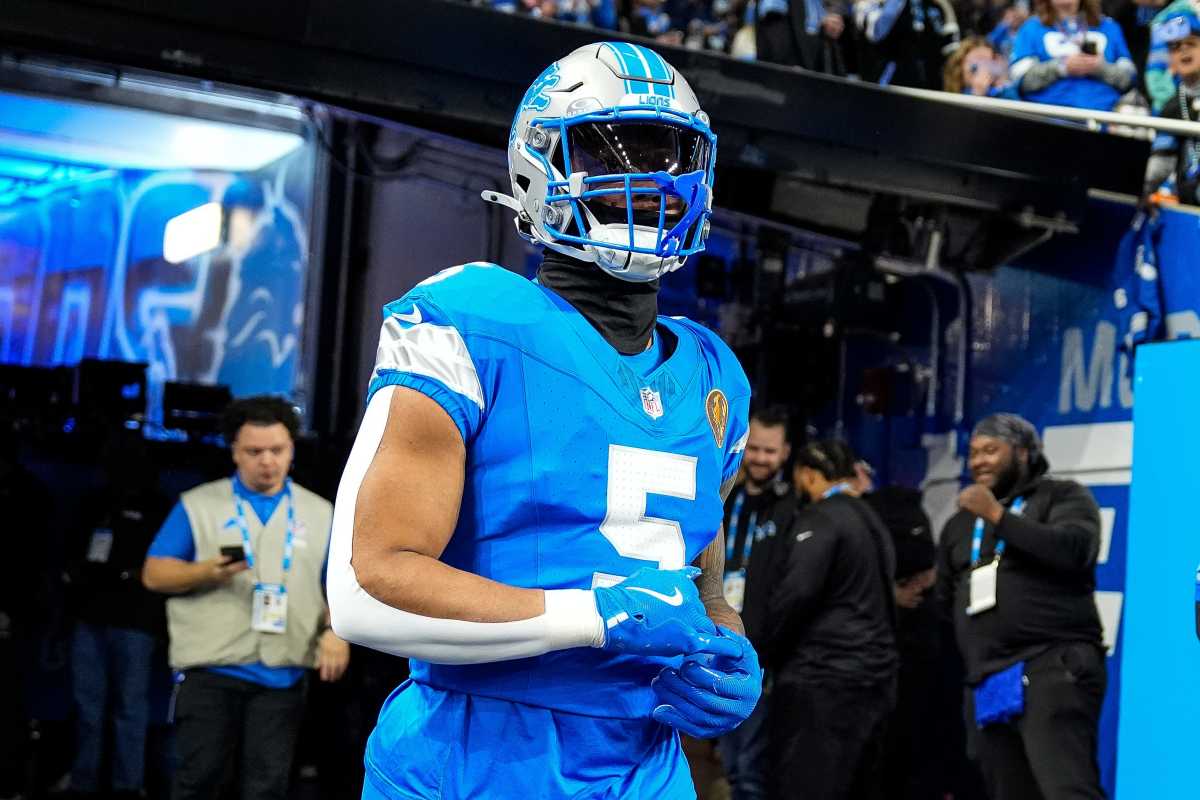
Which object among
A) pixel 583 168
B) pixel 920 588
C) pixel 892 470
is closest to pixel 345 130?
pixel 892 470

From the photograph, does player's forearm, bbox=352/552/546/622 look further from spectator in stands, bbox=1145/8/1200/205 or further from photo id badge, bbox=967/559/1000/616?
spectator in stands, bbox=1145/8/1200/205

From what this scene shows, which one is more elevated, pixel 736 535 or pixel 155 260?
pixel 155 260

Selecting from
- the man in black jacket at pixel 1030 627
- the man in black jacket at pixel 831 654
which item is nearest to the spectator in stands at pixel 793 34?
the man in black jacket at pixel 1030 627

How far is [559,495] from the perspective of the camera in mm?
1977

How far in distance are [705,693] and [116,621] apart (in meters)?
5.71

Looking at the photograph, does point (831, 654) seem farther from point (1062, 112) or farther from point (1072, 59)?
point (1072, 59)

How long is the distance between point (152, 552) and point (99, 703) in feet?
7.30

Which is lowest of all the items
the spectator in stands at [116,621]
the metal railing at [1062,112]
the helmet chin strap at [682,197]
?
the spectator in stands at [116,621]

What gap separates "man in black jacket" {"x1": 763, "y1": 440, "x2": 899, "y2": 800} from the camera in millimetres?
5504

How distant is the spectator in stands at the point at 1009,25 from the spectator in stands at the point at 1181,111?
1.43 meters

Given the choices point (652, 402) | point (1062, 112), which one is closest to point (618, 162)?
point (652, 402)

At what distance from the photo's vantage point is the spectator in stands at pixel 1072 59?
23.6 ft

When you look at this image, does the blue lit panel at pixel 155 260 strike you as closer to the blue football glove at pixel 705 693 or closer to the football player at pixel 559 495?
the football player at pixel 559 495

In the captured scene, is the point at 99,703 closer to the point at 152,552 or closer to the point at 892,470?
the point at 152,552
